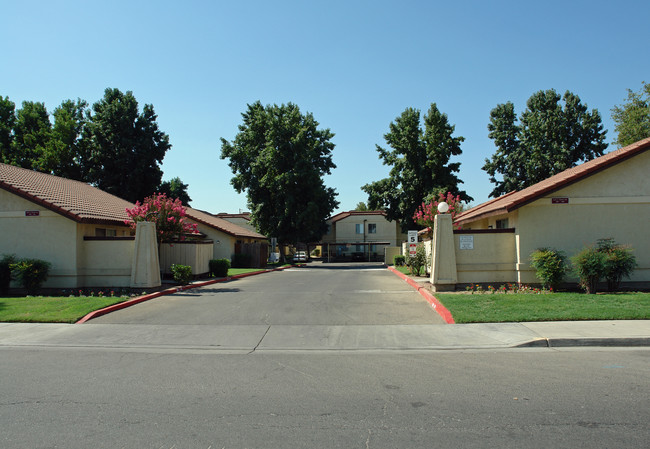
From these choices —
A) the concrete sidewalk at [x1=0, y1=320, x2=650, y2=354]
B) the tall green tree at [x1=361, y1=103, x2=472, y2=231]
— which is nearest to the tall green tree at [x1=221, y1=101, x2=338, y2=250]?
the tall green tree at [x1=361, y1=103, x2=472, y2=231]

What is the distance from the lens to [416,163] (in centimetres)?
4509

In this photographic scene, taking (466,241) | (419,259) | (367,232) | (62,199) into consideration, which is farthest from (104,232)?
(367,232)

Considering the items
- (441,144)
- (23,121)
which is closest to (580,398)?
(441,144)

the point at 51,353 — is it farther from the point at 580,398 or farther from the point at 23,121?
the point at 23,121

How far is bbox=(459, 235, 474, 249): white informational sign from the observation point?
14703 mm

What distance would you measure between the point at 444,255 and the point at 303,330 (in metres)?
6.15

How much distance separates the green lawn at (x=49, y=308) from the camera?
442 inches

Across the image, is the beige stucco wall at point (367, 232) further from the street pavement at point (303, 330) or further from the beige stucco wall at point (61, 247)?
the street pavement at point (303, 330)

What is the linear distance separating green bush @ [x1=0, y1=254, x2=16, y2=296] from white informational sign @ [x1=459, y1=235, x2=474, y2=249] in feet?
50.6

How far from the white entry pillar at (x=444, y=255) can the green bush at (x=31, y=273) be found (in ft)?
43.9

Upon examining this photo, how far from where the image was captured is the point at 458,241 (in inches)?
579

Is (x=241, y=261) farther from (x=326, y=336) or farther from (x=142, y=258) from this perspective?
(x=326, y=336)

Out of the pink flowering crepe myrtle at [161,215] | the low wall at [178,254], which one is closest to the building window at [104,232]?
the pink flowering crepe myrtle at [161,215]

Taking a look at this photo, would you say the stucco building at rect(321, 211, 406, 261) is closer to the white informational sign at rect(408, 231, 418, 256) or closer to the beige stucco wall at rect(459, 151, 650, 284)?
the white informational sign at rect(408, 231, 418, 256)
